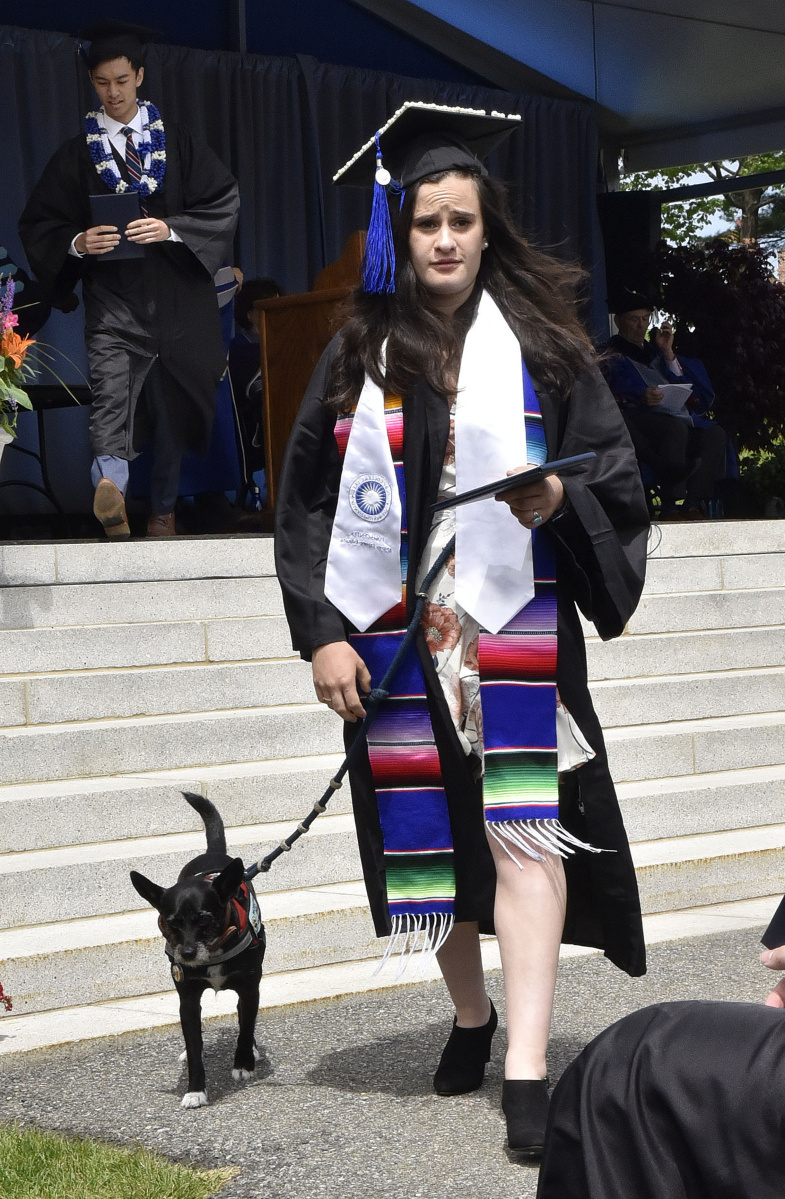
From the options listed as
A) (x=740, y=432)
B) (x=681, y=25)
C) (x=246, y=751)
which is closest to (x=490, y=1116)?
(x=246, y=751)

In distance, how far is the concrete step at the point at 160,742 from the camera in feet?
16.1

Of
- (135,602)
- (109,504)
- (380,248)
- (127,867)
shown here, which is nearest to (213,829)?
(127,867)

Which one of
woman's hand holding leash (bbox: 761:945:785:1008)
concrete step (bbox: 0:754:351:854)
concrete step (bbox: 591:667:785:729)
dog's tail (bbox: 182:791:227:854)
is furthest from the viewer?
concrete step (bbox: 591:667:785:729)

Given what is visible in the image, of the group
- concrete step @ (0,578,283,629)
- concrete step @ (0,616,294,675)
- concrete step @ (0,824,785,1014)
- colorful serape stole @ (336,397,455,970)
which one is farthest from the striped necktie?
colorful serape stole @ (336,397,455,970)

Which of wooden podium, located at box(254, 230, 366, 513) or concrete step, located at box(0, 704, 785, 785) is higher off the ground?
wooden podium, located at box(254, 230, 366, 513)

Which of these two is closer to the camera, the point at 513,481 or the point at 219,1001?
the point at 513,481

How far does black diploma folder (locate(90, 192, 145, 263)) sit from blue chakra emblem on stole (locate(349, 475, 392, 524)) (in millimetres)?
3860

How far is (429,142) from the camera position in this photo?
3113mm

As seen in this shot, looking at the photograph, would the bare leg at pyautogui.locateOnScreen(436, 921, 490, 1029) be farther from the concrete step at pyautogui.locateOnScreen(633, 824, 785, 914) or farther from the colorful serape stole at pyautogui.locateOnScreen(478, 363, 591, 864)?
the concrete step at pyautogui.locateOnScreen(633, 824, 785, 914)

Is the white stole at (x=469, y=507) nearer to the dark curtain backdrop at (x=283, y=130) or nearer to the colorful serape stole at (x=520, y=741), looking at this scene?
the colorful serape stole at (x=520, y=741)

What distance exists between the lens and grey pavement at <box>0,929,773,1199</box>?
279 cm

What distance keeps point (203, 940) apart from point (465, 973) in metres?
0.57

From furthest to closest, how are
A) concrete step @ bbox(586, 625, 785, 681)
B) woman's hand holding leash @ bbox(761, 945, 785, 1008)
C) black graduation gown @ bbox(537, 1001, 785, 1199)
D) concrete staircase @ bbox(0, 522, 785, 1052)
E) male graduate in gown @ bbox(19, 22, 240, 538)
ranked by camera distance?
male graduate in gown @ bbox(19, 22, 240, 538) → concrete step @ bbox(586, 625, 785, 681) → concrete staircase @ bbox(0, 522, 785, 1052) → woman's hand holding leash @ bbox(761, 945, 785, 1008) → black graduation gown @ bbox(537, 1001, 785, 1199)

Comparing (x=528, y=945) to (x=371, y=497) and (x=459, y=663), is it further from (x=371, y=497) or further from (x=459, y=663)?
(x=371, y=497)
